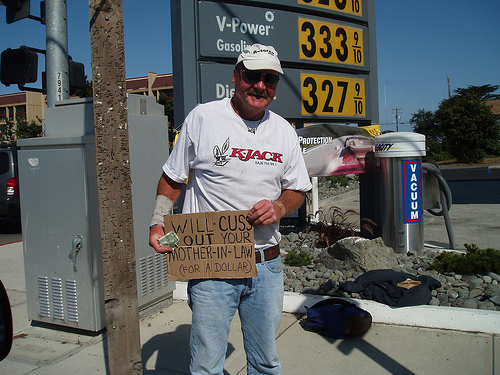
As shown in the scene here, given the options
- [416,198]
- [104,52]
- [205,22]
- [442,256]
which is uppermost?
[205,22]

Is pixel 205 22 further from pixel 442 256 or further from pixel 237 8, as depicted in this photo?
pixel 442 256

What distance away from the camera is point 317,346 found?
3.94m

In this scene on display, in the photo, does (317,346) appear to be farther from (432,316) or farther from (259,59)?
(259,59)

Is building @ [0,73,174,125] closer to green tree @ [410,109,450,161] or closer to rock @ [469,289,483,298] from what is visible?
green tree @ [410,109,450,161]

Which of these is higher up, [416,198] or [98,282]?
[416,198]

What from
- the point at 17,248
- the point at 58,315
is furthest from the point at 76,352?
the point at 17,248

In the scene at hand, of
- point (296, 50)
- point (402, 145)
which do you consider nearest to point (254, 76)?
point (402, 145)

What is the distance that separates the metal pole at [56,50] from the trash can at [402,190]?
416 cm

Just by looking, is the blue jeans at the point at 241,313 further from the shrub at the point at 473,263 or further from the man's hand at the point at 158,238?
the shrub at the point at 473,263

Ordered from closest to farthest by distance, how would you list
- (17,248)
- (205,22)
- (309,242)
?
(205,22) → (309,242) → (17,248)

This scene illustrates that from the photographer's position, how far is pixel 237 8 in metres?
6.39

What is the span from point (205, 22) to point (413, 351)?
180 inches

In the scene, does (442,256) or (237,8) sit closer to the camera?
(442,256)

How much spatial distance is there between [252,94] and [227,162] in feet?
1.26
